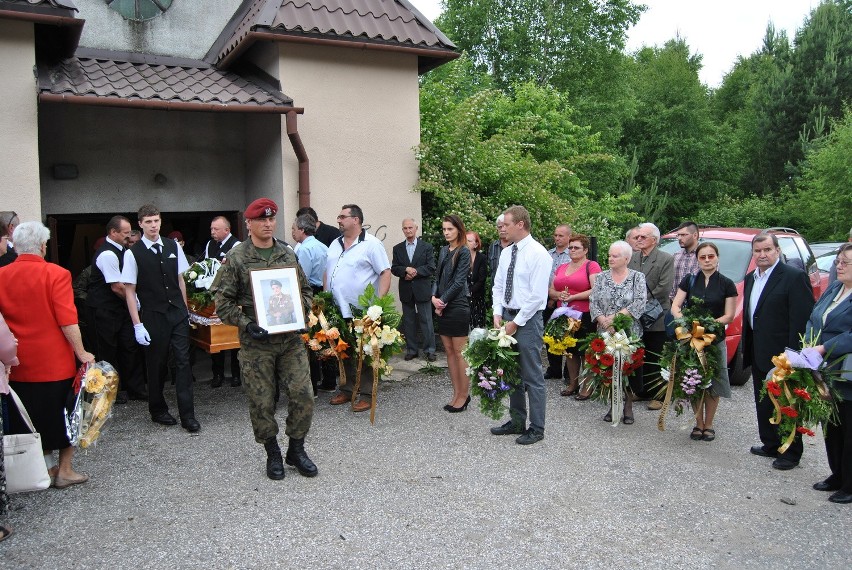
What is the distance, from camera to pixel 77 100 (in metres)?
8.41

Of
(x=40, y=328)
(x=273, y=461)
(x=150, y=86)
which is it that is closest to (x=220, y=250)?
(x=150, y=86)

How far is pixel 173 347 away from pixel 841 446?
5.70 metres

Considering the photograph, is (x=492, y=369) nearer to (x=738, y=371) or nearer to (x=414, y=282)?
(x=414, y=282)

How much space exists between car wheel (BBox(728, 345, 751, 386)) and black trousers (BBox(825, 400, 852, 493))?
3323mm

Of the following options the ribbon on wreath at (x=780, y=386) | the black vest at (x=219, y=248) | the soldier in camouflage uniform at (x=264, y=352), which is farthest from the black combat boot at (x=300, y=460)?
the ribbon on wreath at (x=780, y=386)

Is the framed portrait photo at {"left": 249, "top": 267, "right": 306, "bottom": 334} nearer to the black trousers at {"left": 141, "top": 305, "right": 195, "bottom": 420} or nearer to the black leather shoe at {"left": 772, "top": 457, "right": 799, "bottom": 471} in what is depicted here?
the black trousers at {"left": 141, "top": 305, "right": 195, "bottom": 420}

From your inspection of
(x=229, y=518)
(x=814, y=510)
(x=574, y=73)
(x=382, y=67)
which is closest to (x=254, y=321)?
(x=229, y=518)

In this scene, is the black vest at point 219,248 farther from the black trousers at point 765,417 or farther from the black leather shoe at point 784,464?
the black leather shoe at point 784,464

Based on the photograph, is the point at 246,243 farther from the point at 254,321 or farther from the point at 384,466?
the point at 384,466

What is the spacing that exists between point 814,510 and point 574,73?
98.9ft

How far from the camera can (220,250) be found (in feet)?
27.6

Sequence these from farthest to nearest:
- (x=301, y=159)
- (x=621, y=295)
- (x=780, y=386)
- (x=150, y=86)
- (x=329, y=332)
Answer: (x=301, y=159), (x=150, y=86), (x=329, y=332), (x=621, y=295), (x=780, y=386)

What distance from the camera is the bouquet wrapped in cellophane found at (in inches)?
203

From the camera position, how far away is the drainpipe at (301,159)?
9344 millimetres
